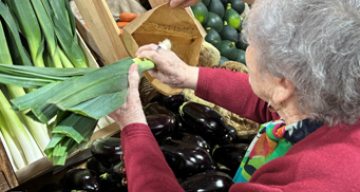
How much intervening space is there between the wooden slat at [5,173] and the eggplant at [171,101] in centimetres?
81

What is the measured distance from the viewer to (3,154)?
127 cm

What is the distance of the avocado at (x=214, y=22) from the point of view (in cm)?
275

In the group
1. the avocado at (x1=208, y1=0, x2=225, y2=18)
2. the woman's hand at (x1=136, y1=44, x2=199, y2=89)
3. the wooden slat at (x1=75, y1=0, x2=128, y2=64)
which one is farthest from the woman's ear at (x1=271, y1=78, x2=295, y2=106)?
the avocado at (x1=208, y1=0, x2=225, y2=18)

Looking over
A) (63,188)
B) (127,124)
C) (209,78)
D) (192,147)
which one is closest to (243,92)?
(209,78)

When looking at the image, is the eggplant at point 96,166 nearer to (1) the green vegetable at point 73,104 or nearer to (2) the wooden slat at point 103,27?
(2) the wooden slat at point 103,27

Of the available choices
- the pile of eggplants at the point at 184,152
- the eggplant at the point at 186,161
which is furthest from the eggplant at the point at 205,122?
the eggplant at the point at 186,161

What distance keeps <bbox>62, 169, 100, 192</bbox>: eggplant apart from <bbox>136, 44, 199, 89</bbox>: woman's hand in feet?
1.50

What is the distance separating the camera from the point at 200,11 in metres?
2.64

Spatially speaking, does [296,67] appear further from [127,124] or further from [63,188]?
[63,188]

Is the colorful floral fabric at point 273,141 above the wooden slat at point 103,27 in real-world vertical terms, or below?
below

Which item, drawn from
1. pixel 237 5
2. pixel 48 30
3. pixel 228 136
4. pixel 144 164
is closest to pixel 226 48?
pixel 237 5

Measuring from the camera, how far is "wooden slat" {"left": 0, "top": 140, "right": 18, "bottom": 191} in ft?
4.17

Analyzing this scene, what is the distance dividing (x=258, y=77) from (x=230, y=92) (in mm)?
494

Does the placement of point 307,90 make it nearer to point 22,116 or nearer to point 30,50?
point 22,116
